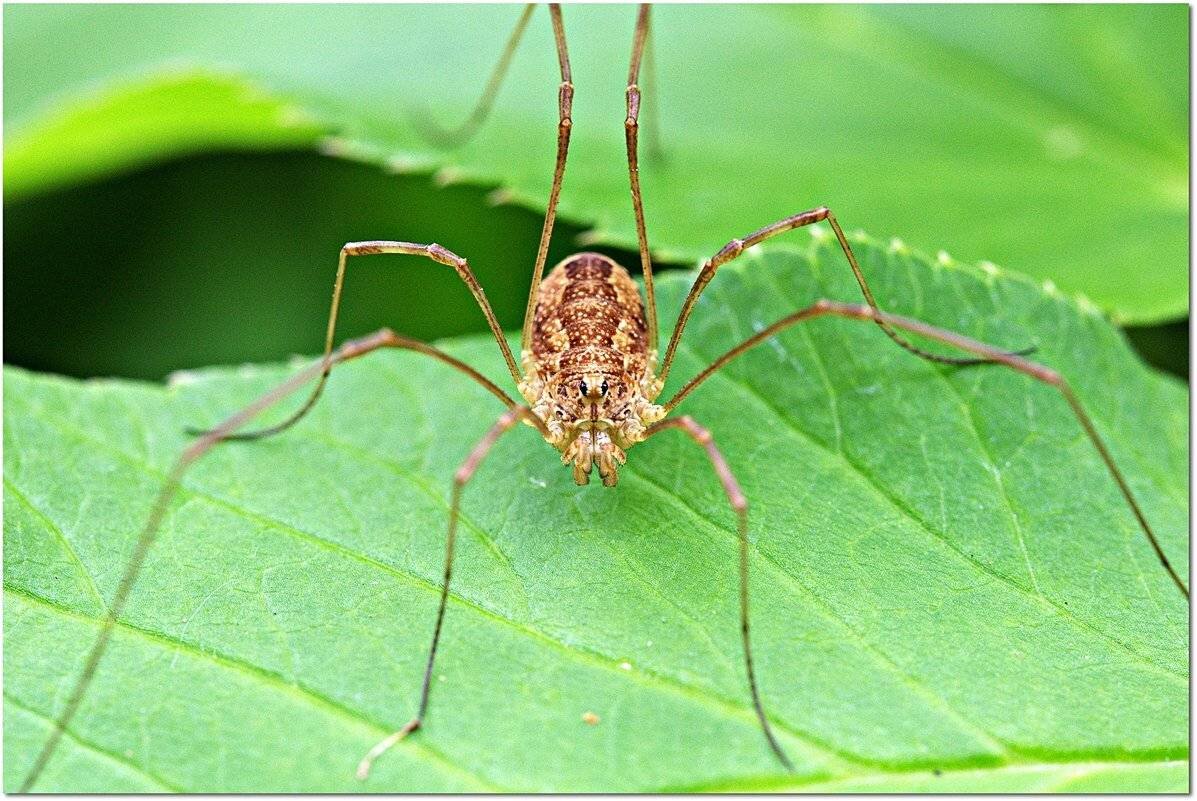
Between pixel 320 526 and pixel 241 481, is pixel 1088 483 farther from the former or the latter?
pixel 241 481

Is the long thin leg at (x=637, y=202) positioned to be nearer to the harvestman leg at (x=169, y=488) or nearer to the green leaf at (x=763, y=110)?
the green leaf at (x=763, y=110)

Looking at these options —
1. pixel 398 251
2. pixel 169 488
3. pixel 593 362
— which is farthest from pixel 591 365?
pixel 169 488

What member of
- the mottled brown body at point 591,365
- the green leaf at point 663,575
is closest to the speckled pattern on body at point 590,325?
the mottled brown body at point 591,365

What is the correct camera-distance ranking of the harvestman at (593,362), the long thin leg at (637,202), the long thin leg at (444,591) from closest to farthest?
the long thin leg at (444,591)
the harvestman at (593,362)
the long thin leg at (637,202)

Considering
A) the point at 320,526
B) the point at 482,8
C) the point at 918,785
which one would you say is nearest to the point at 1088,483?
the point at 918,785

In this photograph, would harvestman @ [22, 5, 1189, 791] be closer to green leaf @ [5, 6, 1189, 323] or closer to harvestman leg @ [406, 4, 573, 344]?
harvestman leg @ [406, 4, 573, 344]

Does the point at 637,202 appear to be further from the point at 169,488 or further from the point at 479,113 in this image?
the point at 169,488
